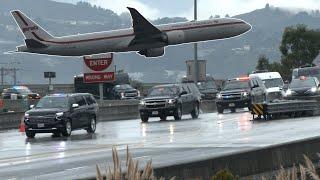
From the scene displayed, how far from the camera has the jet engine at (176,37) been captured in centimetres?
5872

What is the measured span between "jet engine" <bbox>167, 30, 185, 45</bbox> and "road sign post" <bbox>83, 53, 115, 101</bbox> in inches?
626

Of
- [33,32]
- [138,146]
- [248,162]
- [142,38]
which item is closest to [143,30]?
[142,38]

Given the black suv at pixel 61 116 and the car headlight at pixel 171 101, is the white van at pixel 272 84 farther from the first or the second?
the black suv at pixel 61 116

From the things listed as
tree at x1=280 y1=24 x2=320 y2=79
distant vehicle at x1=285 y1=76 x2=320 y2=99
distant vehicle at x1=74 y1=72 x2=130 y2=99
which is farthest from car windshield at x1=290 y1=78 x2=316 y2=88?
tree at x1=280 y1=24 x2=320 y2=79

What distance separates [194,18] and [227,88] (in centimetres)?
1611

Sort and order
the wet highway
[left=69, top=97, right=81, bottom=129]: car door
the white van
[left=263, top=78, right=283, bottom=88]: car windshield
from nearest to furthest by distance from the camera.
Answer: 1. the wet highway
2. [left=69, top=97, right=81, bottom=129]: car door
3. the white van
4. [left=263, top=78, right=283, bottom=88]: car windshield

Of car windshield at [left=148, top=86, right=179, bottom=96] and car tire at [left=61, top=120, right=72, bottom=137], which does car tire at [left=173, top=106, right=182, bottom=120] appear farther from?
car tire at [left=61, top=120, right=72, bottom=137]

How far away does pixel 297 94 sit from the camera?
45.8 metres

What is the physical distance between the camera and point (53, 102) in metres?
30.4

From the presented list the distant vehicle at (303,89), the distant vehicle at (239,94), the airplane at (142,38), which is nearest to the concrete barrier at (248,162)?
the distant vehicle at (239,94)

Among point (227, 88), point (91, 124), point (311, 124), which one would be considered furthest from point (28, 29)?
point (311, 124)

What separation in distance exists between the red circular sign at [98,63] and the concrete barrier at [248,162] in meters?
29.0

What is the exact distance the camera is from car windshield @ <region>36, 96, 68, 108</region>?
1183 inches

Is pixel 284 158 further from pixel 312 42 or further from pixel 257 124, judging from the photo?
pixel 312 42
